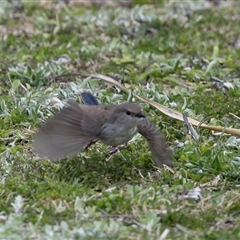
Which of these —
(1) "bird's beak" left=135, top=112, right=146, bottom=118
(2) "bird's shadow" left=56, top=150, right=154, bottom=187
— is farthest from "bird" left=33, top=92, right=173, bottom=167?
(2) "bird's shadow" left=56, top=150, right=154, bottom=187

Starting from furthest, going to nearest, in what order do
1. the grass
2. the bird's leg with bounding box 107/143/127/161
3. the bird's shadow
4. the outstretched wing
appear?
the bird's leg with bounding box 107/143/127/161 < the bird's shadow < the outstretched wing < the grass

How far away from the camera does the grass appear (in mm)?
4758

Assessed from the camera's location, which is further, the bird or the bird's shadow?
the bird's shadow

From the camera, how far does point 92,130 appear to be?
5355 mm

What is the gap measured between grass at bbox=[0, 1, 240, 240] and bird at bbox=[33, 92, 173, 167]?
0.21 meters

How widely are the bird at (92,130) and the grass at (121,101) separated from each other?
8.5 inches

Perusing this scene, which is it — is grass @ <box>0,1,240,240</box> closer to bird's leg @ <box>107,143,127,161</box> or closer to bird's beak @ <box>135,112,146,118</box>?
bird's leg @ <box>107,143,127,161</box>

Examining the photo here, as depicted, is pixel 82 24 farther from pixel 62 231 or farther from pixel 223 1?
pixel 62 231

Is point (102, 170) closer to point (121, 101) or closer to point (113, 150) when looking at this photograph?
point (113, 150)

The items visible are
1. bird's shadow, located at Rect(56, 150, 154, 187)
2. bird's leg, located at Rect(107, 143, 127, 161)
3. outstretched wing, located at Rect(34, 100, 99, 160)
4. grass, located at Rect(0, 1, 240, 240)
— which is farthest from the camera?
bird's leg, located at Rect(107, 143, 127, 161)

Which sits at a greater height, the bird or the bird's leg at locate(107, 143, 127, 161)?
the bird

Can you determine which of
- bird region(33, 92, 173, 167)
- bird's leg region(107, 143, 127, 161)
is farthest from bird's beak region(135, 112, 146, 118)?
bird's leg region(107, 143, 127, 161)

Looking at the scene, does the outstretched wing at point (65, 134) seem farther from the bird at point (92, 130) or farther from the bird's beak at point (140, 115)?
the bird's beak at point (140, 115)

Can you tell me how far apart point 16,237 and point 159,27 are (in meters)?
5.42
